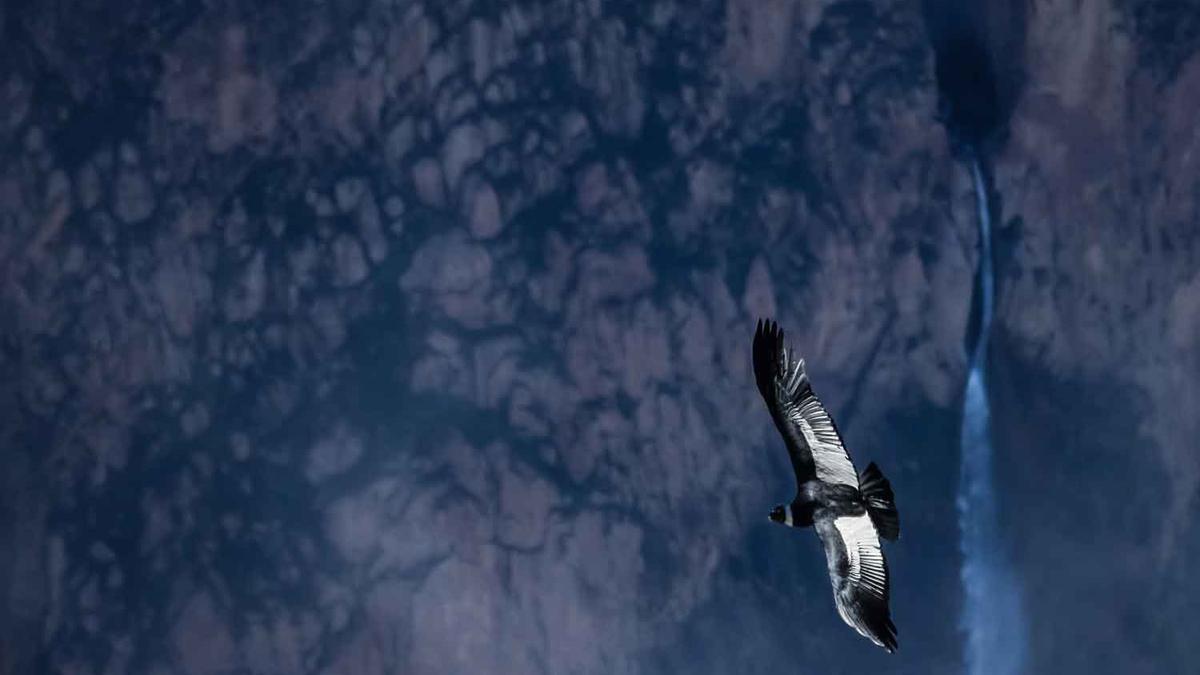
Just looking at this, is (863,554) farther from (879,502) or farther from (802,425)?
(802,425)

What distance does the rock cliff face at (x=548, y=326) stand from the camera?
62.7 feet

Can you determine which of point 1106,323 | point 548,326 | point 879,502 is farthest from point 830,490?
point 1106,323

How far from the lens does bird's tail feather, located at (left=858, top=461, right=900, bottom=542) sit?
12.6m

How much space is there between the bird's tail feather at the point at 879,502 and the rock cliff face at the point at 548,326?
715 cm

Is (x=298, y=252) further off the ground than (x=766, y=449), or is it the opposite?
(x=298, y=252)

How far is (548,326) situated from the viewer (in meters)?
19.8

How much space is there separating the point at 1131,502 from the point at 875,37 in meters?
7.98

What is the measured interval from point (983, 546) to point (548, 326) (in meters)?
7.22

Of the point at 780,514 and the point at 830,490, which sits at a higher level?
the point at 830,490

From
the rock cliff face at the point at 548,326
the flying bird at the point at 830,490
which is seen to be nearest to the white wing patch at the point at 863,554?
the flying bird at the point at 830,490

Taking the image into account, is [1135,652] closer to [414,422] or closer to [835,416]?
[835,416]

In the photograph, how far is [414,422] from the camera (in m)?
19.2

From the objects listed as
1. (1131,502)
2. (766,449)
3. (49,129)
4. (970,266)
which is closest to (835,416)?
(766,449)

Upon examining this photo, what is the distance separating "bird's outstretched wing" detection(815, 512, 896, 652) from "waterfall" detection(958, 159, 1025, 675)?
8.03m
